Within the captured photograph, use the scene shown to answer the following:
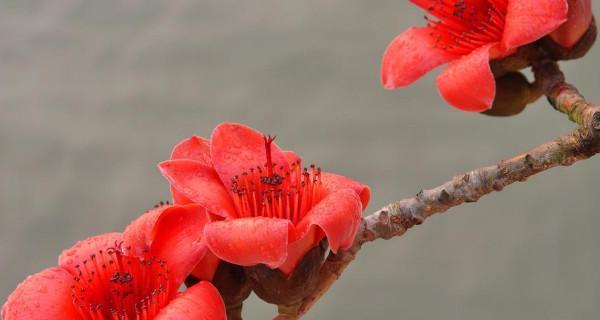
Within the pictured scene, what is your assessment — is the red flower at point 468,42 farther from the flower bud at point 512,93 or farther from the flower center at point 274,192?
the flower center at point 274,192

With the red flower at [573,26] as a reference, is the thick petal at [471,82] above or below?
below

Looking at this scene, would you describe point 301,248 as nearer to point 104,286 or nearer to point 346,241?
point 346,241

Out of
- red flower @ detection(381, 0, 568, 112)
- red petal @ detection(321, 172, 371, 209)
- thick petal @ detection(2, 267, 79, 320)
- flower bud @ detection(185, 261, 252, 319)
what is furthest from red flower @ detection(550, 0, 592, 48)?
thick petal @ detection(2, 267, 79, 320)

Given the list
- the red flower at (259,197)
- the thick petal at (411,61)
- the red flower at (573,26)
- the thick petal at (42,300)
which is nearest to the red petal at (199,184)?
the red flower at (259,197)

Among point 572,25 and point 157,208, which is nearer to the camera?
point 157,208

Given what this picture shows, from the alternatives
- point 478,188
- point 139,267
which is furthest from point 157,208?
point 478,188

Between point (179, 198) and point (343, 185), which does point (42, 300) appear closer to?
point (179, 198)
